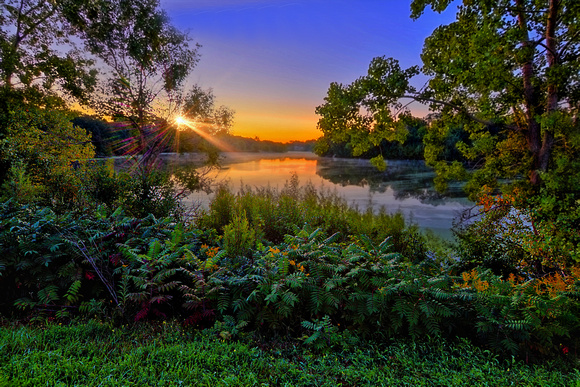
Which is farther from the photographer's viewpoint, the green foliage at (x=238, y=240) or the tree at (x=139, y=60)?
the tree at (x=139, y=60)

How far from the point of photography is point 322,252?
120 inches

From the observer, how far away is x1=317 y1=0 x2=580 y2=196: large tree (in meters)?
5.25

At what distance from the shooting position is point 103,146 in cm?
1889

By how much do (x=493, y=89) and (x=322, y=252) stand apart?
5.49 m

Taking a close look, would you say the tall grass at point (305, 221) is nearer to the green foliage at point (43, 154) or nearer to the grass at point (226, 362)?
the green foliage at point (43, 154)

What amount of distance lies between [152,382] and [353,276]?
1889 millimetres

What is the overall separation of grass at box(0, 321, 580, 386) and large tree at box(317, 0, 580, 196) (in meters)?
5.27

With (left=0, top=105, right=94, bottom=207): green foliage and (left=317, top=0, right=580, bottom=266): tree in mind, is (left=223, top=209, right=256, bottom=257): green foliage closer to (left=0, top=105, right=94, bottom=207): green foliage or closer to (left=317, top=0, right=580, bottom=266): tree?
(left=0, top=105, right=94, bottom=207): green foliage

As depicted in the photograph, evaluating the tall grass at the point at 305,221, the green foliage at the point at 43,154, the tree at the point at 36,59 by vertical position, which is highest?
the tree at the point at 36,59

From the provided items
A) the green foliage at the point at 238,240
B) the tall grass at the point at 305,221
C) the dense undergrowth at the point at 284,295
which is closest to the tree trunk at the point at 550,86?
the tall grass at the point at 305,221

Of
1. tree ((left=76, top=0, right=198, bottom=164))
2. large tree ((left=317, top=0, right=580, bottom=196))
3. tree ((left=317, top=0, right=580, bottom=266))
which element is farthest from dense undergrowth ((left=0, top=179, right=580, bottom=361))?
tree ((left=76, top=0, right=198, bottom=164))

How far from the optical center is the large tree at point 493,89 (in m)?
5.25

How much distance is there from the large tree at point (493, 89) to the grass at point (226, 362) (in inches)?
208

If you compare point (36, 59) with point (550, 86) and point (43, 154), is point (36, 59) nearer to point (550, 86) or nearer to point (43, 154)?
point (43, 154)
